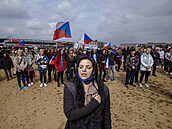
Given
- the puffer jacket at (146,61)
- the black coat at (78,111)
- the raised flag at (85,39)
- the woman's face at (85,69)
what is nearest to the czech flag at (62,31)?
the raised flag at (85,39)

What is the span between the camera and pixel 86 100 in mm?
1347

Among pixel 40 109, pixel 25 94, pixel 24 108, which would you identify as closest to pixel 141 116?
pixel 40 109

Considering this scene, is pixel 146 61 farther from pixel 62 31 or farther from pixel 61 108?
pixel 62 31

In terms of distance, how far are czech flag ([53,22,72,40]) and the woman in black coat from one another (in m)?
5.36

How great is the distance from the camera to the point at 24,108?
3.90 metres

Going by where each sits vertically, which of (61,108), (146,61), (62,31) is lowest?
(61,108)

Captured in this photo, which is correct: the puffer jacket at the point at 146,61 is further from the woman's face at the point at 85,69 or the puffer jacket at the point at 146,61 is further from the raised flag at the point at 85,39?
the woman's face at the point at 85,69

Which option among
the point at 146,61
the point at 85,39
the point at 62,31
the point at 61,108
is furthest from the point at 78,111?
the point at 85,39

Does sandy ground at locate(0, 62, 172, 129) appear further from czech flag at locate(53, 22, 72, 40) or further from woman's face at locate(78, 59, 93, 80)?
czech flag at locate(53, 22, 72, 40)

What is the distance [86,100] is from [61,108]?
3046 mm

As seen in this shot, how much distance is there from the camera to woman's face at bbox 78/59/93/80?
1.40 m

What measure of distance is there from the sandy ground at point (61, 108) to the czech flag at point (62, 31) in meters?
3.31

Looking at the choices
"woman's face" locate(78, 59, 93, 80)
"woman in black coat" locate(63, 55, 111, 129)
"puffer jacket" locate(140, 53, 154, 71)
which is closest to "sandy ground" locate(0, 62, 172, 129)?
"puffer jacket" locate(140, 53, 154, 71)

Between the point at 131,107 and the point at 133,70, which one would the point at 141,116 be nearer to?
the point at 131,107
